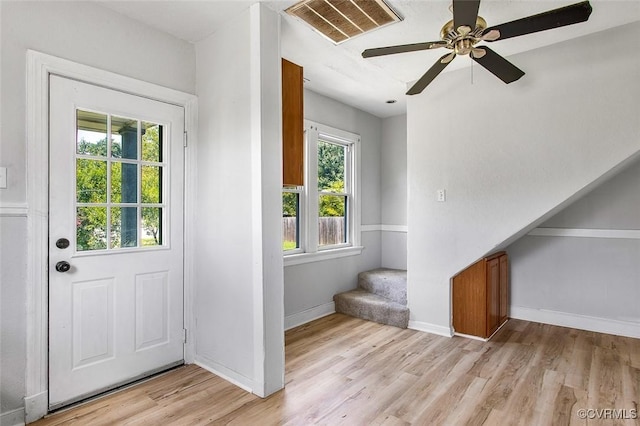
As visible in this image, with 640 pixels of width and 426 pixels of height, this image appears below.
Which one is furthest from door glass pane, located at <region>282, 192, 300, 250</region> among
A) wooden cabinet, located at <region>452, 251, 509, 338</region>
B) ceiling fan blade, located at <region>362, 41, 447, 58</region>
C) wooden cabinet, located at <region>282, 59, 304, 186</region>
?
ceiling fan blade, located at <region>362, 41, 447, 58</region>

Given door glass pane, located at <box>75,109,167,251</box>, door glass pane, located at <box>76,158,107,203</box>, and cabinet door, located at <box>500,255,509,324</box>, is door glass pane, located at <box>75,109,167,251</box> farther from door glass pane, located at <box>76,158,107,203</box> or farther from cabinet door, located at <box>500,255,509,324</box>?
cabinet door, located at <box>500,255,509,324</box>

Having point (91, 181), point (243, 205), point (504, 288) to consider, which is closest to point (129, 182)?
point (91, 181)

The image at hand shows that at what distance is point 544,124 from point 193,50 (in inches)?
110

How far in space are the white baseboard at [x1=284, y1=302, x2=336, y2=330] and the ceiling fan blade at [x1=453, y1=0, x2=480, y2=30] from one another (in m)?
2.87

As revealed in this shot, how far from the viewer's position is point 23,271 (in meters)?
1.99

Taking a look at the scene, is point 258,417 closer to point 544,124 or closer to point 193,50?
point 193,50

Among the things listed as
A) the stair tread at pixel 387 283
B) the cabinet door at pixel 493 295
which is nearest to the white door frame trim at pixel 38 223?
the stair tread at pixel 387 283

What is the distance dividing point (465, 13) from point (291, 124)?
4.30 feet

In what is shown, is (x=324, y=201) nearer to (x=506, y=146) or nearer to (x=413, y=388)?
(x=506, y=146)

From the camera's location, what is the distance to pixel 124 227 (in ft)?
7.95

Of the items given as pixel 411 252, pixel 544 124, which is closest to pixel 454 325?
pixel 411 252

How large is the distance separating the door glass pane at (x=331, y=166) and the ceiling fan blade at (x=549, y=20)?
2.48m

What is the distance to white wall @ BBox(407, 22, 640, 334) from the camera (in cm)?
258

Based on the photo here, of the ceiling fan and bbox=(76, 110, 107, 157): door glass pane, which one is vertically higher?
the ceiling fan
